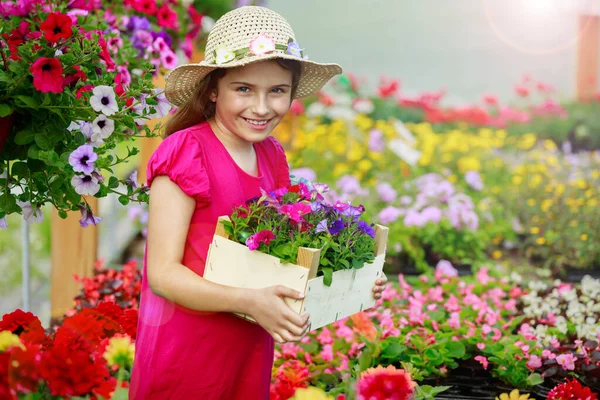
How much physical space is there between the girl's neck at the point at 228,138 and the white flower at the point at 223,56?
17 cm

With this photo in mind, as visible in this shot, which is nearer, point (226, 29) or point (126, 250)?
point (226, 29)

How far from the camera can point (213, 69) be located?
5.70 feet

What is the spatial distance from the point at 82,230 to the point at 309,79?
183 centimetres

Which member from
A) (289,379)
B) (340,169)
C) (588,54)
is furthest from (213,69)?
(588,54)

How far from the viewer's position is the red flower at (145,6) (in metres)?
3.04

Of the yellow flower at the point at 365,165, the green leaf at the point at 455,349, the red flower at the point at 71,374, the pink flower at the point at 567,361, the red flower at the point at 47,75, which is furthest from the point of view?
the yellow flower at the point at 365,165

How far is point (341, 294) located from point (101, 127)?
2.25 feet

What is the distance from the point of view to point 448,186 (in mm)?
4715

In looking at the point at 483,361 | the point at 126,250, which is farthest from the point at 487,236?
the point at 126,250

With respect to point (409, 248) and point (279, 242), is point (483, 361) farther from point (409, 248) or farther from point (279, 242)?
point (409, 248)

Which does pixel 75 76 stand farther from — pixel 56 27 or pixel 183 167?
pixel 183 167

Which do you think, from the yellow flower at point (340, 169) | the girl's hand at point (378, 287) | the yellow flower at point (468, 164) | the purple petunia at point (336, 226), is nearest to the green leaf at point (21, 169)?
the purple petunia at point (336, 226)

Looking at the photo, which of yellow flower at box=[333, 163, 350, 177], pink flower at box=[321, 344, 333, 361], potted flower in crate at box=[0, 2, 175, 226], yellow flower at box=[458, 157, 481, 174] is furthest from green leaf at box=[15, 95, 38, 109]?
yellow flower at box=[458, 157, 481, 174]

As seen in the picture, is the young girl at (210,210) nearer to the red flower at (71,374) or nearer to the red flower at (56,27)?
the red flower at (56,27)
